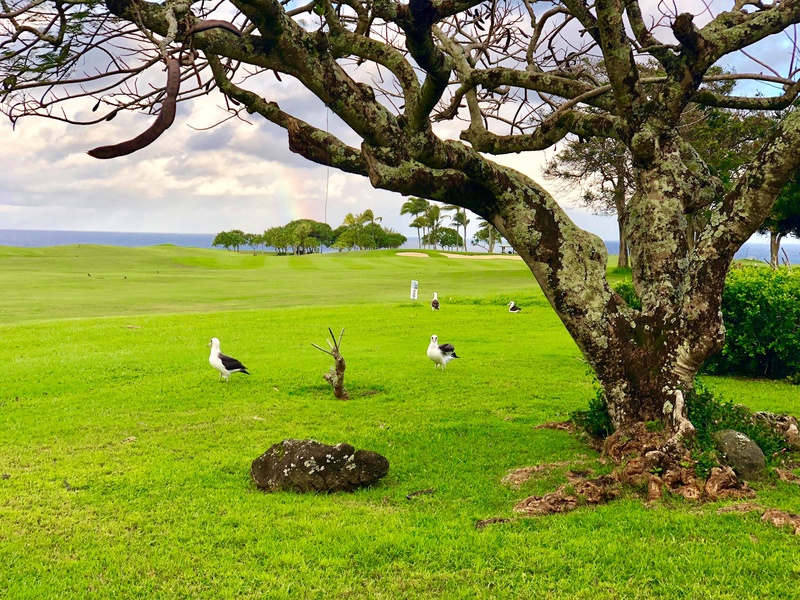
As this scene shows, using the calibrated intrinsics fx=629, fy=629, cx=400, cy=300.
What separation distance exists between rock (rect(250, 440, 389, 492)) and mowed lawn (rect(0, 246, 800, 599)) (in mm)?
191

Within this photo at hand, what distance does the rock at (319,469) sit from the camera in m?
6.70

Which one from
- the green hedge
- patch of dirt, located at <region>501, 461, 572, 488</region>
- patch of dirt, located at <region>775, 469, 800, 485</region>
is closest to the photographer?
patch of dirt, located at <region>775, 469, 800, 485</region>

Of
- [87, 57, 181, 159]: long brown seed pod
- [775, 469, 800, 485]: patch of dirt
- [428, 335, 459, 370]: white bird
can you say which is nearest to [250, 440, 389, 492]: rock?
[775, 469, 800, 485]: patch of dirt

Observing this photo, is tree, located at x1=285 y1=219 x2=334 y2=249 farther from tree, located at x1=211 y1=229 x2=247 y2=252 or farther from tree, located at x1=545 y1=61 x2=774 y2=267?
tree, located at x1=545 y1=61 x2=774 y2=267

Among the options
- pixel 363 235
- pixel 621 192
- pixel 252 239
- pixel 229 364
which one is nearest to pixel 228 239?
pixel 252 239

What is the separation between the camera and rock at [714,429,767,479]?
21.7 ft

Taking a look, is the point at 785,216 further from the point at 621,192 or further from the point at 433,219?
the point at 433,219

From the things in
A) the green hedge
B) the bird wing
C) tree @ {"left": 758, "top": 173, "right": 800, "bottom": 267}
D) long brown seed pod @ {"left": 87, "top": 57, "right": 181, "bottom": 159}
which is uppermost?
tree @ {"left": 758, "top": 173, "right": 800, "bottom": 267}

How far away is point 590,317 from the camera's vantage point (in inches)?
276

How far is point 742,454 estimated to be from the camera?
21.8 feet

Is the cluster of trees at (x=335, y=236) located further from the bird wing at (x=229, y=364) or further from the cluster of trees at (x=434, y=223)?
the bird wing at (x=229, y=364)

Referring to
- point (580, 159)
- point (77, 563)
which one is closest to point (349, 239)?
point (580, 159)

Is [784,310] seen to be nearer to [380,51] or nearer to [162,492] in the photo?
[380,51]

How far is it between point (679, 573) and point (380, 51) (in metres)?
5.71
